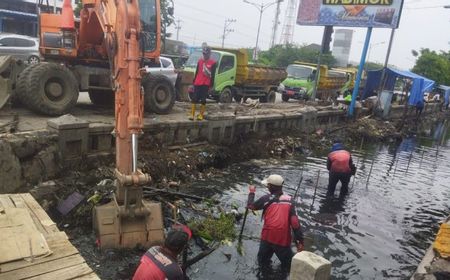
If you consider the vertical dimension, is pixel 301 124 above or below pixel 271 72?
below

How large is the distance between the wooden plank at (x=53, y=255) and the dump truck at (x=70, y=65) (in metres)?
5.29

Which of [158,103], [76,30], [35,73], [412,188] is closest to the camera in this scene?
[35,73]

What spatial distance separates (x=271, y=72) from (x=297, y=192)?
1140 cm

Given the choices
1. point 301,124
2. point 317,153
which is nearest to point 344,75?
point 301,124

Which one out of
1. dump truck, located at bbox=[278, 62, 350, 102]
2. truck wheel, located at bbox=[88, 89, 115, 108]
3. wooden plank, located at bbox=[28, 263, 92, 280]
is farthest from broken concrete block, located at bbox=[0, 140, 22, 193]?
dump truck, located at bbox=[278, 62, 350, 102]

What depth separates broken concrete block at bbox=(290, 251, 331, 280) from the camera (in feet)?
13.4

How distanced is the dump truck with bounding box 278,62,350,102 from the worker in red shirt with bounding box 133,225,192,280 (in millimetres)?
20507

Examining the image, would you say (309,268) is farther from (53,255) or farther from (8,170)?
(8,170)

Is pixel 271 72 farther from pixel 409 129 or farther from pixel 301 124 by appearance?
pixel 409 129

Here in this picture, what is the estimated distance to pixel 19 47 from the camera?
1580cm

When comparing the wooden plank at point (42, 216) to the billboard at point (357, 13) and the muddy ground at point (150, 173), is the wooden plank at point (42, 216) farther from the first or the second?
the billboard at point (357, 13)

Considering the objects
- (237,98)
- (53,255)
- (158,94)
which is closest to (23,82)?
(158,94)

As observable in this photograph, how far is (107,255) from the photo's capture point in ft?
18.6

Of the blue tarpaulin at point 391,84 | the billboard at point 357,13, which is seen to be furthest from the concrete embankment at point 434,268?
the blue tarpaulin at point 391,84
